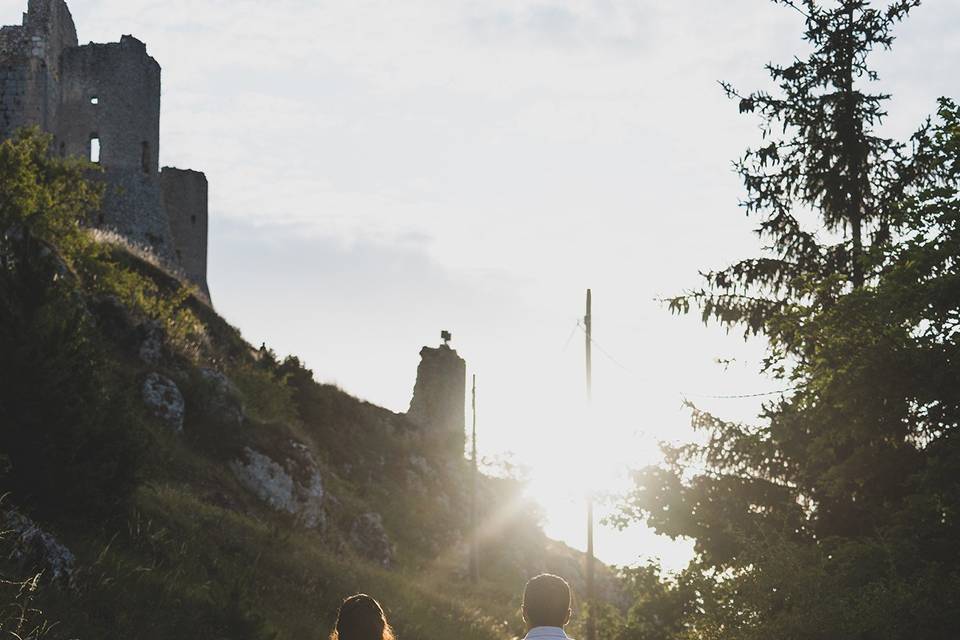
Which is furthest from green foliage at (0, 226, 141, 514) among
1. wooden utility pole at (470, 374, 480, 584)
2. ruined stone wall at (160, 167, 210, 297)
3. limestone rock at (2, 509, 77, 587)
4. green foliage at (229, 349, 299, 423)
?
ruined stone wall at (160, 167, 210, 297)

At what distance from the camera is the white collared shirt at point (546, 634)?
5637mm

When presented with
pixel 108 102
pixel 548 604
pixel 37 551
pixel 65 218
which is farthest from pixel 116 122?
pixel 548 604

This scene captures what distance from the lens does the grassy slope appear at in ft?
39.4

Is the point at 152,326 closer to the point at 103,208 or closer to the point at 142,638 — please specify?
the point at 142,638

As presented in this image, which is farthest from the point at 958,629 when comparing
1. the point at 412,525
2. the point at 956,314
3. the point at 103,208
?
the point at 103,208

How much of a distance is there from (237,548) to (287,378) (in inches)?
744

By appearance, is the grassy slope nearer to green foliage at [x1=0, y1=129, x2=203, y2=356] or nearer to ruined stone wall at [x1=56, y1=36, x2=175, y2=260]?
green foliage at [x1=0, y1=129, x2=203, y2=356]

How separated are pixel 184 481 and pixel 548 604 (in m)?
16.5

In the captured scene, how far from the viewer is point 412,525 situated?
35219 millimetres

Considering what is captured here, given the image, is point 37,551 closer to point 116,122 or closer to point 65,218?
point 65,218

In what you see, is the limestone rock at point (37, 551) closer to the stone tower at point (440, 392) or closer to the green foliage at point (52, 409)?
the green foliage at point (52, 409)

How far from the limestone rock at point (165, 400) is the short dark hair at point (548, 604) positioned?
18.5 meters

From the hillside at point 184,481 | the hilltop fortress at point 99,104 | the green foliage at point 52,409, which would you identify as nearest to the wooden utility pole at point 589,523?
the hillside at point 184,481

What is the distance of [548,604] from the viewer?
18.8 ft
